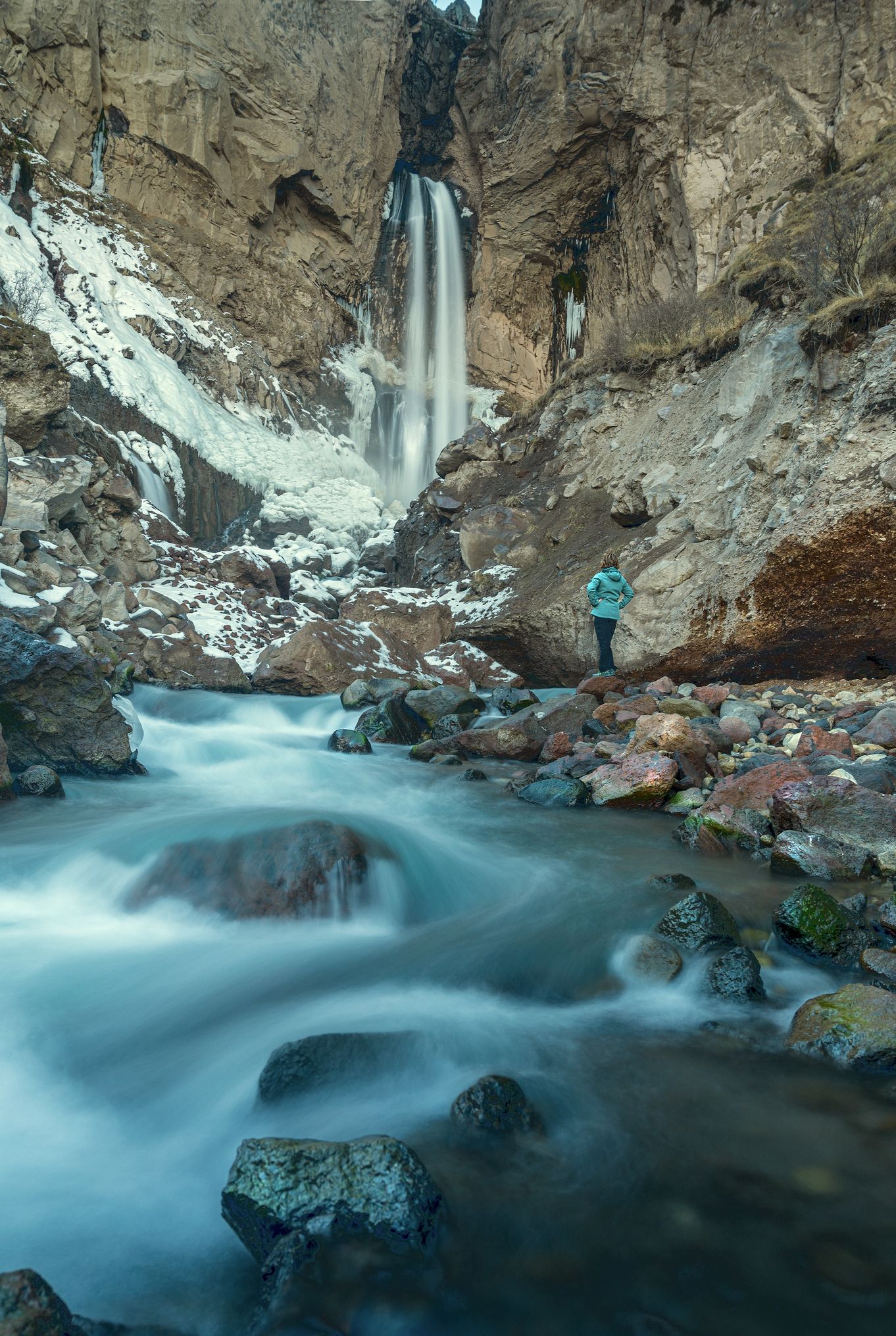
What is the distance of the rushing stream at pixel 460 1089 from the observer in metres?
1.79

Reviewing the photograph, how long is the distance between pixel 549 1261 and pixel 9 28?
30.8 meters

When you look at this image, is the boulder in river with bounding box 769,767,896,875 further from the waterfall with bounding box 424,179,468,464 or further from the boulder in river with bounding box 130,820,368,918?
the waterfall with bounding box 424,179,468,464

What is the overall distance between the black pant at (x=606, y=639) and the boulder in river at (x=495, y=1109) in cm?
743

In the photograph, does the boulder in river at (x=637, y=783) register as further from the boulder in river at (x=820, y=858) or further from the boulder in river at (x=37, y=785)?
the boulder in river at (x=37, y=785)

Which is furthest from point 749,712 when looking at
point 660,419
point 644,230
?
point 644,230

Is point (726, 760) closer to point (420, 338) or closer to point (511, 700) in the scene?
point (511, 700)

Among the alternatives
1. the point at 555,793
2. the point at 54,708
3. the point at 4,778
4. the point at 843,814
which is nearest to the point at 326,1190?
the point at 843,814

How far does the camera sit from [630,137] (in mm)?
23031

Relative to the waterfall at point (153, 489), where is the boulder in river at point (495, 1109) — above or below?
below

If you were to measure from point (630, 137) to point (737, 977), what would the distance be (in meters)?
27.0

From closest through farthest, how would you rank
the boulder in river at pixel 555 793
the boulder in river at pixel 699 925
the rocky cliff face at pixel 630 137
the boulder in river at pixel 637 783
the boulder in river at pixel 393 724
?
the boulder in river at pixel 699 925 → the boulder in river at pixel 637 783 → the boulder in river at pixel 555 793 → the boulder in river at pixel 393 724 → the rocky cliff face at pixel 630 137

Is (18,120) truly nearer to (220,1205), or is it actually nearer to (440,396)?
(440,396)

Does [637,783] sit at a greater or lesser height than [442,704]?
lesser

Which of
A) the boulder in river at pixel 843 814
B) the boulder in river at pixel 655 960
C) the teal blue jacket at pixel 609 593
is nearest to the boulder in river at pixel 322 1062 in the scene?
the boulder in river at pixel 655 960
